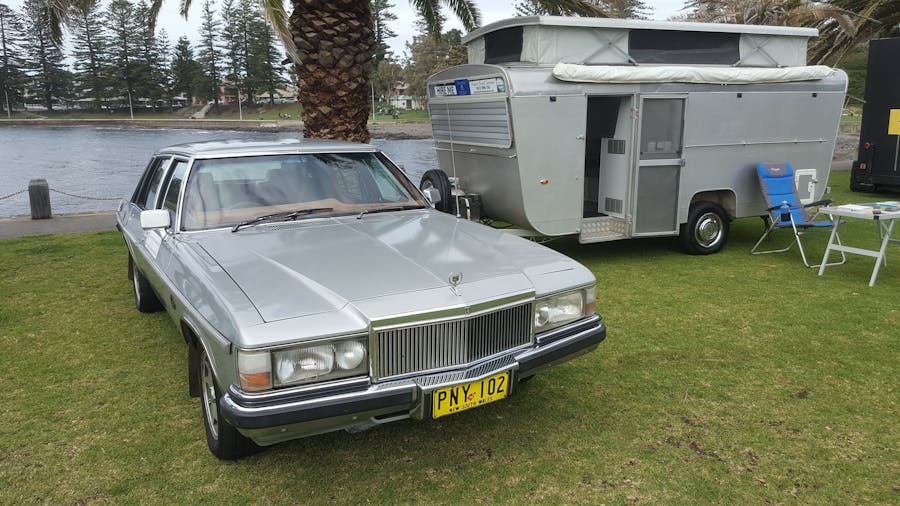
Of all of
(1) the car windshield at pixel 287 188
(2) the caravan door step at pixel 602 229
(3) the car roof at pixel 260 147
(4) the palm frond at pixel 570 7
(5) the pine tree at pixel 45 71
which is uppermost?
(5) the pine tree at pixel 45 71

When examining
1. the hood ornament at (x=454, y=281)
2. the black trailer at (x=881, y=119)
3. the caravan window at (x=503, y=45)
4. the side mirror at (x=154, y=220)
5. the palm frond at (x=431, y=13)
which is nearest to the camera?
the hood ornament at (x=454, y=281)

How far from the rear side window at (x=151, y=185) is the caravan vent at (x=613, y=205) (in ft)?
17.3

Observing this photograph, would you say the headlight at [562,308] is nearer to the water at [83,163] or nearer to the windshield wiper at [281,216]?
the windshield wiper at [281,216]

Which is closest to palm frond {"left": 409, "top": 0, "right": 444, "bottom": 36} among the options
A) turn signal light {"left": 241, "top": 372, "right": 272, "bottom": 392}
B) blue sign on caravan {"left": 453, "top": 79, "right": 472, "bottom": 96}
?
blue sign on caravan {"left": 453, "top": 79, "right": 472, "bottom": 96}

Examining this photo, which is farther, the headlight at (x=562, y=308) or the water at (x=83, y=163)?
the water at (x=83, y=163)

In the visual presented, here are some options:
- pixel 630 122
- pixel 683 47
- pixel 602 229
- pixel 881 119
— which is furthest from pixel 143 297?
pixel 881 119

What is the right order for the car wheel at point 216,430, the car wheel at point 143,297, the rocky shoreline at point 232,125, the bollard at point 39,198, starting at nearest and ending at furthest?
the car wheel at point 216,430
the car wheel at point 143,297
the bollard at point 39,198
the rocky shoreline at point 232,125

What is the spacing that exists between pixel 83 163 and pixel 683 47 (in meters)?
35.7

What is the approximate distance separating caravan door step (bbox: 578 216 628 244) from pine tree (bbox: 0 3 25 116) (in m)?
83.4

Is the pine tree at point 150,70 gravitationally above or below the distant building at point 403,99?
above

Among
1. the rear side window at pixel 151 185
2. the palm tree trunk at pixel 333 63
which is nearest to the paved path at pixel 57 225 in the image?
the palm tree trunk at pixel 333 63

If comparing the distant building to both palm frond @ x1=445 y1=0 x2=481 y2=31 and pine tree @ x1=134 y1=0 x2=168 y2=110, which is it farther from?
palm frond @ x1=445 y1=0 x2=481 y2=31

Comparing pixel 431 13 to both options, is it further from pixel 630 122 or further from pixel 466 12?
pixel 630 122

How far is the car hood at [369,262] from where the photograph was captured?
10.2 feet
